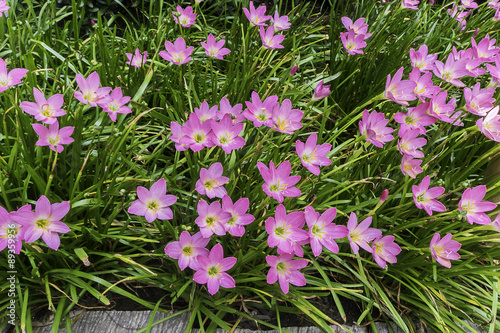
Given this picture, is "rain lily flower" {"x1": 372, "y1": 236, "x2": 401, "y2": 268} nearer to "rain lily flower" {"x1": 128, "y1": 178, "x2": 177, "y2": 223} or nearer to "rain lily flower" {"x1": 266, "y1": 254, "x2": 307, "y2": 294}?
"rain lily flower" {"x1": 266, "y1": 254, "x2": 307, "y2": 294}

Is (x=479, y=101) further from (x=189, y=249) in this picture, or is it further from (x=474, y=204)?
(x=189, y=249)

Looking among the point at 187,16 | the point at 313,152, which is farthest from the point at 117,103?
the point at 187,16

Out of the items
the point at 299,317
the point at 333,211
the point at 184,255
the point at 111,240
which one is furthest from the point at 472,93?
the point at 111,240

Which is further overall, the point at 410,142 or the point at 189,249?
the point at 410,142

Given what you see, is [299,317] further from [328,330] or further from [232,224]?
[232,224]

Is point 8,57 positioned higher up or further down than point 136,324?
higher up

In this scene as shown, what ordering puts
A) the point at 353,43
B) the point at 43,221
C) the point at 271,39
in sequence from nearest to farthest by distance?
the point at 43,221
the point at 271,39
the point at 353,43

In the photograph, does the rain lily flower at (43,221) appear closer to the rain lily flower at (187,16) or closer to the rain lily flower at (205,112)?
the rain lily flower at (205,112)
